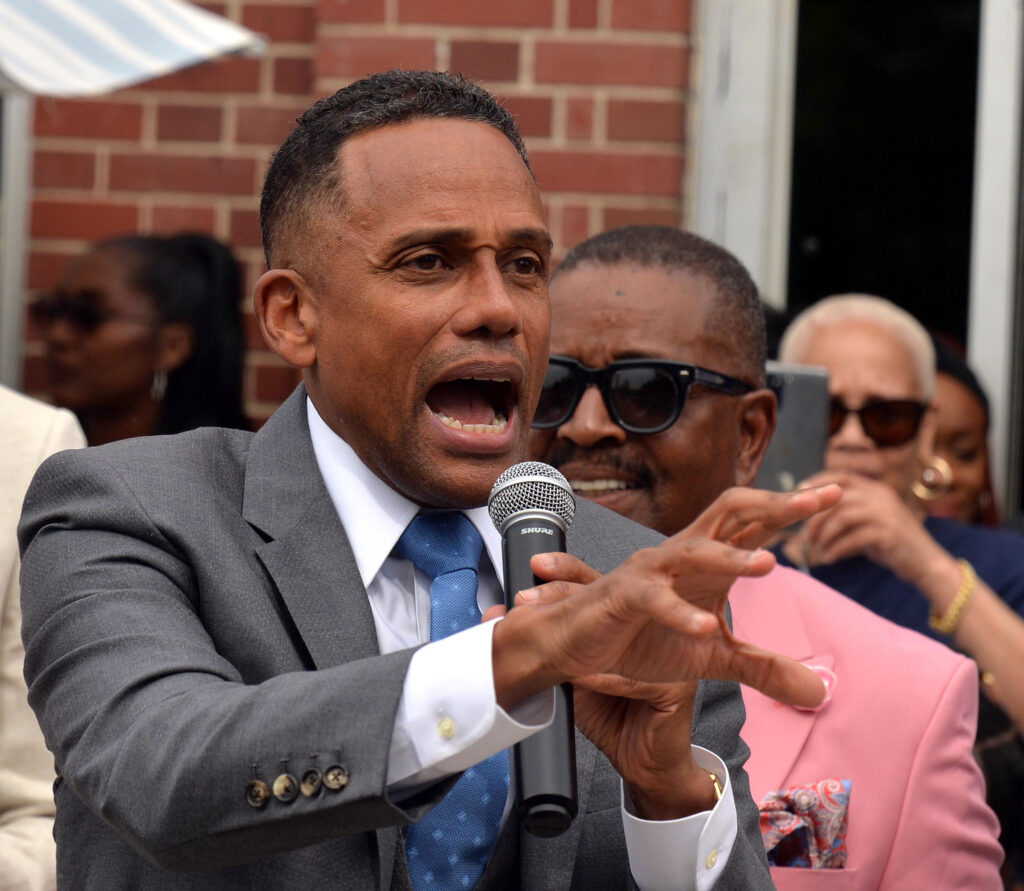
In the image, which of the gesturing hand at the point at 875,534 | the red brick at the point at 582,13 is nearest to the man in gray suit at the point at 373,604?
the gesturing hand at the point at 875,534

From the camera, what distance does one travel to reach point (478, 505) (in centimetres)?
232

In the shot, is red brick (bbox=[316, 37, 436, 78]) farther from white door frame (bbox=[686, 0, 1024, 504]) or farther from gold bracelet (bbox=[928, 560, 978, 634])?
gold bracelet (bbox=[928, 560, 978, 634])

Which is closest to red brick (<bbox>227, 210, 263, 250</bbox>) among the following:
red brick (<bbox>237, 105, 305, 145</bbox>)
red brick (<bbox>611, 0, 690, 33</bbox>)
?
red brick (<bbox>237, 105, 305, 145</bbox>)

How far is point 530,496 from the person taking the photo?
77.4 inches

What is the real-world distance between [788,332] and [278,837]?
3419mm

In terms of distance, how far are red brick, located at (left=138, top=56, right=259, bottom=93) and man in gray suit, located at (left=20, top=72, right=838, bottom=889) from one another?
8.08 feet

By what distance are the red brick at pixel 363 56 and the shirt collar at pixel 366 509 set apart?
2.41m

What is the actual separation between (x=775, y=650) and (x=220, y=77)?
9.20 feet

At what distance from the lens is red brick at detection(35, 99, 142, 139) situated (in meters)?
4.96

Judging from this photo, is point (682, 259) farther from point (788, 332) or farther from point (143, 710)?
point (143, 710)

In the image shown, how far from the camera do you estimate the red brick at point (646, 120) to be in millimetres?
4668

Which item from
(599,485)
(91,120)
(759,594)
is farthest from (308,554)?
(91,120)

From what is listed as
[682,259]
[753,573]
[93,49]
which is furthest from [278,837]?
[93,49]

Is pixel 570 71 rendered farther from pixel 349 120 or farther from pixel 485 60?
pixel 349 120
